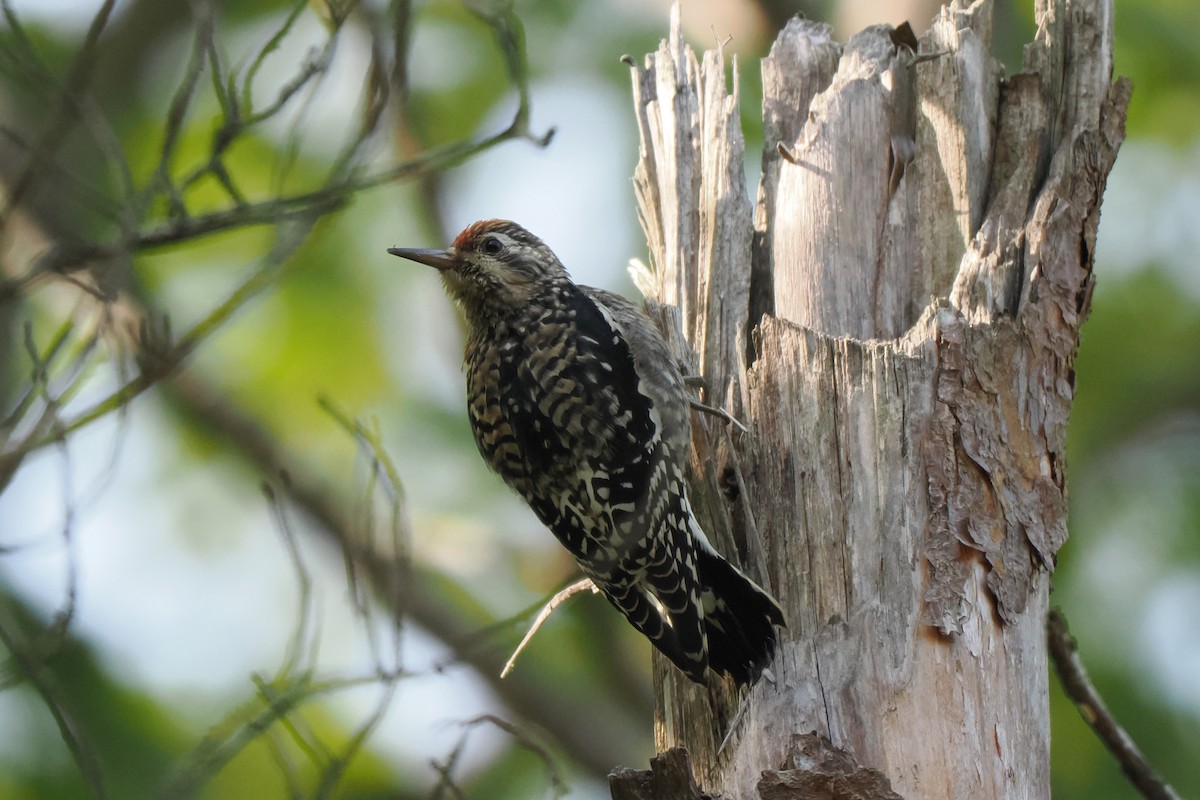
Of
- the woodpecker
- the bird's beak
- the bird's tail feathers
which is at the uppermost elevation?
the bird's beak

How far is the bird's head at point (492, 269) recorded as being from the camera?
453 cm

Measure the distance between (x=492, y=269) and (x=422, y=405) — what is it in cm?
406

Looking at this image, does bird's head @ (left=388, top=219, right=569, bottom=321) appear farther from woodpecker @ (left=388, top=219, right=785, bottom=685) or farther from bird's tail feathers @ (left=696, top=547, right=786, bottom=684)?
bird's tail feathers @ (left=696, top=547, right=786, bottom=684)

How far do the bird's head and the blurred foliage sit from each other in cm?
145

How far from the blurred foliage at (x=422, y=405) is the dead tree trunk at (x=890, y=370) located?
7.65ft

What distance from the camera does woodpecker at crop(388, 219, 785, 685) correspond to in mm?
3592

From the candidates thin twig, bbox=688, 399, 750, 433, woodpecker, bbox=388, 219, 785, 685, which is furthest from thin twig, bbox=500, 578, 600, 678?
thin twig, bbox=688, 399, 750, 433

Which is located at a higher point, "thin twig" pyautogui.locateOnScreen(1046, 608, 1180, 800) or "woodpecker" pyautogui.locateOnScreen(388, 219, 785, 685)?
"woodpecker" pyautogui.locateOnScreen(388, 219, 785, 685)

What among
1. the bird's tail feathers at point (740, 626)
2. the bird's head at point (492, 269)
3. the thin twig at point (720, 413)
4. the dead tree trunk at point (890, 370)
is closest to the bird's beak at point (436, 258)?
the bird's head at point (492, 269)

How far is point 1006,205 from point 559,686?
14.6ft

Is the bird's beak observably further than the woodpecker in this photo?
Yes

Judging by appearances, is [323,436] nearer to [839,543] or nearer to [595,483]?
[595,483]

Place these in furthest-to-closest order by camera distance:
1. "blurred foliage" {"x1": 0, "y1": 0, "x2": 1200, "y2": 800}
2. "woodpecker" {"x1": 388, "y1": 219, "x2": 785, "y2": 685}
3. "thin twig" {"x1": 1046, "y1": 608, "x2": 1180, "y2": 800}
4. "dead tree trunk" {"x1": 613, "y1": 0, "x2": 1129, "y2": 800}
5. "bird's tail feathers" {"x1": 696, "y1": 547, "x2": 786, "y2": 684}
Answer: "blurred foliage" {"x1": 0, "y1": 0, "x2": 1200, "y2": 800} → "thin twig" {"x1": 1046, "y1": 608, "x2": 1180, "y2": 800} → "woodpecker" {"x1": 388, "y1": 219, "x2": 785, "y2": 685} → "bird's tail feathers" {"x1": 696, "y1": 547, "x2": 786, "y2": 684} → "dead tree trunk" {"x1": 613, "y1": 0, "x2": 1129, "y2": 800}

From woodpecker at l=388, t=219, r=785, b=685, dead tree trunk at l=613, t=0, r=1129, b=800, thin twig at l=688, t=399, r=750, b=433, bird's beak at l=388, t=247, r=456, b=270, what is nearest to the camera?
dead tree trunk at l=613, t=0, r=1129, b=800
